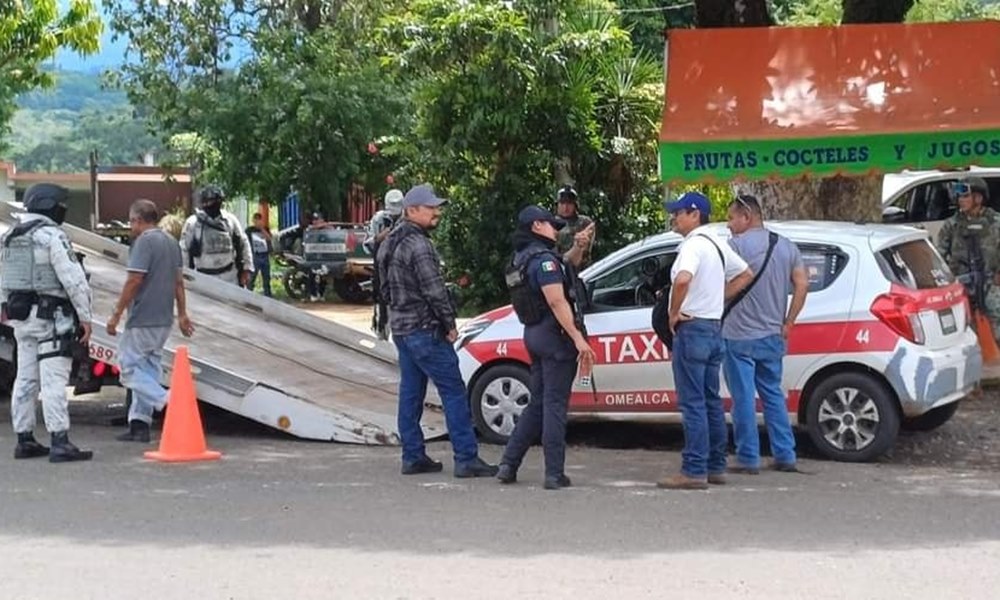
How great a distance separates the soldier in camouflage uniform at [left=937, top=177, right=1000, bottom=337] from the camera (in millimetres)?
13328

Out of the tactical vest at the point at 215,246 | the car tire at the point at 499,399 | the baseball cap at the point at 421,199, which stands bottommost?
the car tire at the point at 499,399

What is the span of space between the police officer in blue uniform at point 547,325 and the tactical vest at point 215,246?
17.0ft

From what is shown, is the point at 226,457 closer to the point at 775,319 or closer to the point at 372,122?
the point at 775,319

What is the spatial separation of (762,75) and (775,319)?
2.89 metres

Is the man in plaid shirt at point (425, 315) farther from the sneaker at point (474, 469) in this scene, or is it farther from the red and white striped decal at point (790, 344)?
the red and white striped decal at point (790, 344)

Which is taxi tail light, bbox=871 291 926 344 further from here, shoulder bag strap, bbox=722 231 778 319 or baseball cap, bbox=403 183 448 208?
baseball cap, bbox=403 183 448 208

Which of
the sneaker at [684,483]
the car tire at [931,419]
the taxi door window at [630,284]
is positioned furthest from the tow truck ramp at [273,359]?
the car tire at [931,419]

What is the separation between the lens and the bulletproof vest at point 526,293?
853 cm

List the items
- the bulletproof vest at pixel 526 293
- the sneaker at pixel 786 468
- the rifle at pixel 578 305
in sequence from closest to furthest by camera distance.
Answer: the rifle at pixel 578 305, the bulletproof vest at pixel 526 293, the sneaker at pixel 786 468

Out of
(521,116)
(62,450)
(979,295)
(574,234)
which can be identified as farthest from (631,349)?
(521,116)

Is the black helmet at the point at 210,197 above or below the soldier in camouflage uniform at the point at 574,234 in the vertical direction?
above

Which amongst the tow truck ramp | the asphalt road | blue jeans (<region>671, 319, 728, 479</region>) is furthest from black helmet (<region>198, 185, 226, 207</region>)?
blue jeans (<region>671, 319, 728, 479</region>)

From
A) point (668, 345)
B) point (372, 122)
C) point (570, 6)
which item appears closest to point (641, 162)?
point (570, 6)

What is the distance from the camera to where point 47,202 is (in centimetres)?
967
